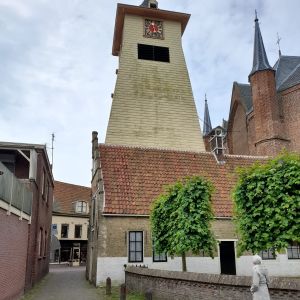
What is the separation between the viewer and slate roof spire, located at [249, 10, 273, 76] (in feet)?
97.8

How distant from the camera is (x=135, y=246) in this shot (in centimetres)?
1964

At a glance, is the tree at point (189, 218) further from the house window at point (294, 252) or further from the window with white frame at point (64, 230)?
the window with white frame at point (64, 230)

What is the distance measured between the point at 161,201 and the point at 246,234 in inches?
222

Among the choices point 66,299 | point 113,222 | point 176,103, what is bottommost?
A: point 66,299

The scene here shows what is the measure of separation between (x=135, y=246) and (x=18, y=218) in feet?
24.0

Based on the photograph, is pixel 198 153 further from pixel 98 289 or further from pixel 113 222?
pixel 98 289

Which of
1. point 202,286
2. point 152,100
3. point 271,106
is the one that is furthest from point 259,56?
point 202,286

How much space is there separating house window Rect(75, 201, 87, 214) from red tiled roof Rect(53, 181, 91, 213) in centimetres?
55

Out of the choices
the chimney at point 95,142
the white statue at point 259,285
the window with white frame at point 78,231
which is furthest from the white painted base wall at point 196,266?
the window with white frame at point 78,231

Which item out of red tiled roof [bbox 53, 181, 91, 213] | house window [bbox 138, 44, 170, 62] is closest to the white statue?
house window [bbox 138, 44, 170, 62]

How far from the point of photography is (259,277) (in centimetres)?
798

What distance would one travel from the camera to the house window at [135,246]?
1941 centimetres

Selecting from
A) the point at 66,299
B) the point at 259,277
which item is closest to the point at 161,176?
the point at 66,299

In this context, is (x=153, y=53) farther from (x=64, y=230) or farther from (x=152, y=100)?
(x=64, y=230)
